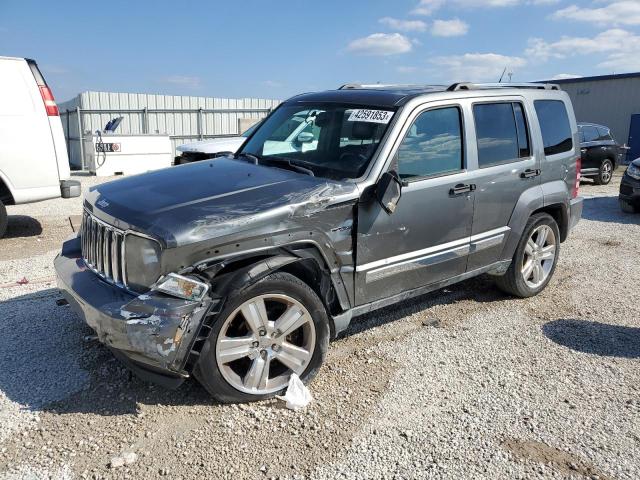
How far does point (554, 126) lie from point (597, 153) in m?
10.3

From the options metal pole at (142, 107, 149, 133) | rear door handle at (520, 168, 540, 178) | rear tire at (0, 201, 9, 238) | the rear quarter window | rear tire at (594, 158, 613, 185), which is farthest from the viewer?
metal pole at (142, 107, 149, 133)

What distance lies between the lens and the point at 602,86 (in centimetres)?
2500

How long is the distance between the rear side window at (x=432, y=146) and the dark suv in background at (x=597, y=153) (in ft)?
36.6

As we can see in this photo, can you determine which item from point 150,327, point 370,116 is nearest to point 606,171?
point 370,116

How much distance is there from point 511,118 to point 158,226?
3295mm

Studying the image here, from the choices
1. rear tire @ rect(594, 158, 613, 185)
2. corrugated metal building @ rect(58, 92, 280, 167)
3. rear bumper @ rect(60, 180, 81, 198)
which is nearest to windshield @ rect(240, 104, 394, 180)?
rear bumper @ rect(60, 180, 81, 198)

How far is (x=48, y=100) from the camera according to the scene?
704cm

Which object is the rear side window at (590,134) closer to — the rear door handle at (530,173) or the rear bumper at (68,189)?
the rear door handle at (530,173)

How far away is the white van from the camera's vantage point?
22.3 feet

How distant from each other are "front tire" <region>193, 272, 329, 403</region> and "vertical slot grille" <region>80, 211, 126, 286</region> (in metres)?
0.69

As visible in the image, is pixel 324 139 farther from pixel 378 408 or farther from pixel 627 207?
pixel 627 207

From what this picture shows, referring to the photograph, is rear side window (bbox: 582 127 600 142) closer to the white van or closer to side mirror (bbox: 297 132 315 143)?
side mirror (bbox: 297 132 315 143)

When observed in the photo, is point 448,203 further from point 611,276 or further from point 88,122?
point 88,122

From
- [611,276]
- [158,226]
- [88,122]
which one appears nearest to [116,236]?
[158,226]
